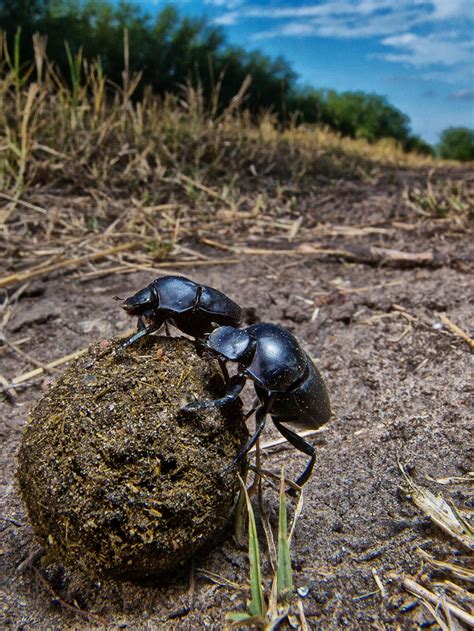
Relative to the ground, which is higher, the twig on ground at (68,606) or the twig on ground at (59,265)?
the twig on ground at (68,606)

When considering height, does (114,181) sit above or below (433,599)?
below

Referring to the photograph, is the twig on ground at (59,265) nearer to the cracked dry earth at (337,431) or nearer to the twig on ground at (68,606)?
the cracked dry earth at (337,431)

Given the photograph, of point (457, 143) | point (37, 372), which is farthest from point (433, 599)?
point (457, 143)

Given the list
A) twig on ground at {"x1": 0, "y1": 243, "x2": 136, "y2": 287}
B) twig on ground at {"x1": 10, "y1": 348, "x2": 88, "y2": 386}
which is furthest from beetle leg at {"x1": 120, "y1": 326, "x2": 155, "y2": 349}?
twig on ground at {"x1": 0, "y1": 243, "x2": 136, "y2": 287}

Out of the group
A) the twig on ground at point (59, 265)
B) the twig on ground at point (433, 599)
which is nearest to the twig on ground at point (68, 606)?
the twig on ground at point (433, 599)

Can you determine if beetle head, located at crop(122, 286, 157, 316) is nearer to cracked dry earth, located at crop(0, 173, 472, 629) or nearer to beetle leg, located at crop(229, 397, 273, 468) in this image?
beetle leg, located at crop(229, 397, 273, 468)

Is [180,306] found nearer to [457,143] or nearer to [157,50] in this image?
[157,50]

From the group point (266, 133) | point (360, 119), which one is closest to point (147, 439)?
point (266, 133)
